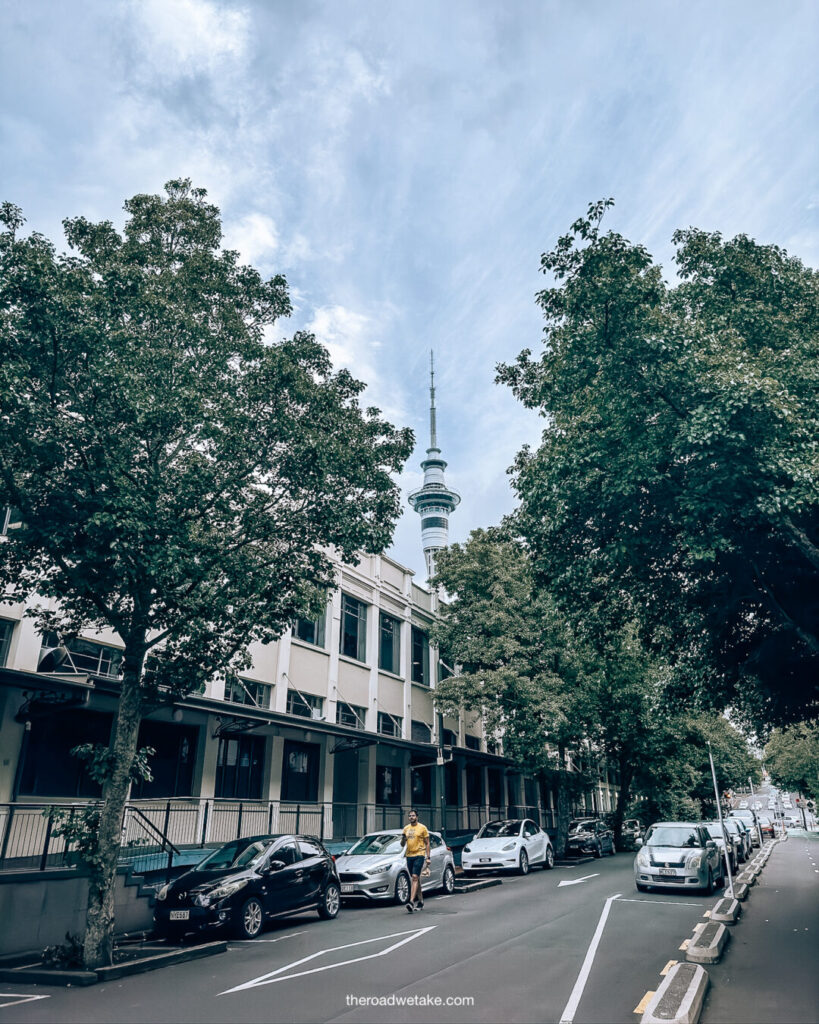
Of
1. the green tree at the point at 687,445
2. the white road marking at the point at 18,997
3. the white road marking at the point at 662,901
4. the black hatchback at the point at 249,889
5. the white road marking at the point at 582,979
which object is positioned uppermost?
the green tree at the point at 687,445

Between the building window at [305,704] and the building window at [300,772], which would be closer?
the building window at [300,772]

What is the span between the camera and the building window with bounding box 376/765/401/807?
25.9 m

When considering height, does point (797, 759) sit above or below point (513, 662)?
below

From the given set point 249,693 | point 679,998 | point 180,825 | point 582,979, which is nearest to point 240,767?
point 249,693

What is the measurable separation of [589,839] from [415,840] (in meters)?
19.2

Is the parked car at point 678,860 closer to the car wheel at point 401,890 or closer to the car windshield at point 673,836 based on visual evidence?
the car windshield at point 673,836

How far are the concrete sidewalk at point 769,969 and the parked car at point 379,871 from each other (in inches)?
239

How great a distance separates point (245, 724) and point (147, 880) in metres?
5.04

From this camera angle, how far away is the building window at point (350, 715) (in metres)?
24.4

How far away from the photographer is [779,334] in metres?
11.2

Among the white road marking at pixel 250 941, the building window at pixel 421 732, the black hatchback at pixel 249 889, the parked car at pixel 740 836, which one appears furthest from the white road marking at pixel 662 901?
the building window at pixel 421 732

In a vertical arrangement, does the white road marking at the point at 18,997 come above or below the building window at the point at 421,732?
below

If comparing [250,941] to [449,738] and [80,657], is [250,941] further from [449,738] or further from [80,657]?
[449,738]

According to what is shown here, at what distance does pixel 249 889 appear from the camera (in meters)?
11.7
